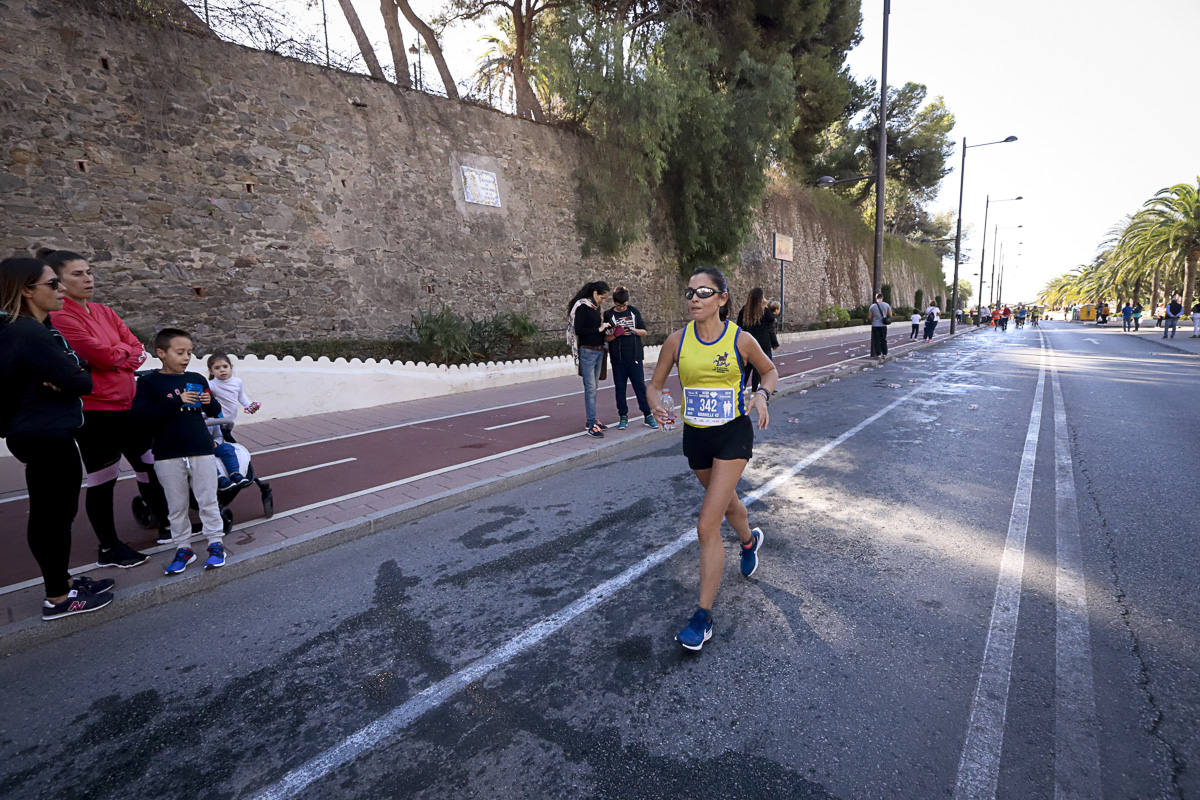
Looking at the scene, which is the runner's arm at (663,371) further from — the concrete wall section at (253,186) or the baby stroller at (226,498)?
the concrete wall section at (253,186)

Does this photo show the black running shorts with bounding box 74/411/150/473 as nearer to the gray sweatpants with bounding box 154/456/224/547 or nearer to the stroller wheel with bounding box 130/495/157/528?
the gray sweatpants with bounding box 154/456/224/547

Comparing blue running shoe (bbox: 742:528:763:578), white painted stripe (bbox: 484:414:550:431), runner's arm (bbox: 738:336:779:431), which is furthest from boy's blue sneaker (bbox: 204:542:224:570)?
white painted stripe (bbox: 484:414:550:431)

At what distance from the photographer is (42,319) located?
3.27 meters

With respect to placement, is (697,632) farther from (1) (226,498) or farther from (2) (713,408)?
(1) (226,498)

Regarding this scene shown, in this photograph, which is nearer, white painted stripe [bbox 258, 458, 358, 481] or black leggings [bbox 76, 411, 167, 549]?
black leggings [bbox 76, 411, 167, 549]

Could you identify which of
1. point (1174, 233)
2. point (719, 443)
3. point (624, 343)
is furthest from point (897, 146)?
point (719, 443)

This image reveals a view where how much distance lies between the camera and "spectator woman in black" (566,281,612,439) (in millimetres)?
7613

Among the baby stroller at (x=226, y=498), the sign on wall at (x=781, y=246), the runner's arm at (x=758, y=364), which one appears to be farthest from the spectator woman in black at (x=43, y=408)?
the sign on wall at (x=781, y=246)

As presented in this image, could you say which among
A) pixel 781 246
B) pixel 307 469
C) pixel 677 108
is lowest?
pixel 307 469

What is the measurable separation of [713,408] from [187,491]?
3698 millimetres

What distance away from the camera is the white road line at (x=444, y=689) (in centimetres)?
226

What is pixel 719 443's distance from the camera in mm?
3143

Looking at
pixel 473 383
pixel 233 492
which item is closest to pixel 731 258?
pixel 473 383

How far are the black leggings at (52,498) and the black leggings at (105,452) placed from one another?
1.70ft
